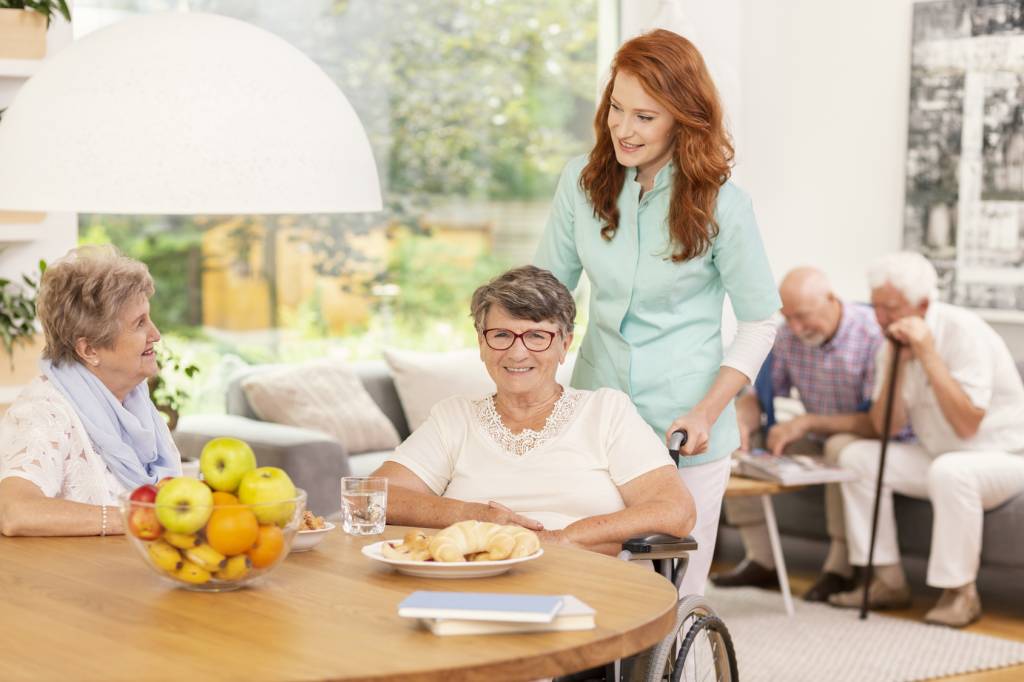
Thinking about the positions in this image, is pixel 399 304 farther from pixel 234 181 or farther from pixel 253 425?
pixel 234 181

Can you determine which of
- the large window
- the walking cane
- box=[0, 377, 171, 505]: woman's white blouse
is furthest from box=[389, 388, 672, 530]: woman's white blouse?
the large window

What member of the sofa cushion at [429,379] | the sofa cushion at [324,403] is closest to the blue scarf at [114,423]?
the sofa cushion at [324,403]

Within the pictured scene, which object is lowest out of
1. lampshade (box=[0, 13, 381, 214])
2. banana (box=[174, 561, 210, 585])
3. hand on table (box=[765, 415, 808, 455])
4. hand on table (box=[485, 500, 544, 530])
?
hand on table (box=[765, 415, 808, 455])

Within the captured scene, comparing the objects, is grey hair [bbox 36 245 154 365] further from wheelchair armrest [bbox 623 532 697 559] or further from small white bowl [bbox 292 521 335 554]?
wheelchair armrest [bbox 623 532 697 559]

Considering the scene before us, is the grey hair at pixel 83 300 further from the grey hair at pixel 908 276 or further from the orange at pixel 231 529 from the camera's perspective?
the grey hair at pixel 908 276

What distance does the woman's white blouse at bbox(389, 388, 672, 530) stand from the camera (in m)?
2.73

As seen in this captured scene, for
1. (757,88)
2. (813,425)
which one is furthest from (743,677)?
(757,88)

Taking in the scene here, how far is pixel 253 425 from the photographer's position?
4.95 meters

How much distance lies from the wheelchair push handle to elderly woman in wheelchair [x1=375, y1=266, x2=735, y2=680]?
0.36ft

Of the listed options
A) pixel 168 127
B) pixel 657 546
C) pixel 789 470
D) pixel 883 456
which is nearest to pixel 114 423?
pixel 168 127

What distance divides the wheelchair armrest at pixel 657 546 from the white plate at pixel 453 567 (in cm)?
42

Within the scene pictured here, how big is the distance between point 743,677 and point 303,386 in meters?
1.92

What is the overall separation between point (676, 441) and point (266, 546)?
43.5 inches

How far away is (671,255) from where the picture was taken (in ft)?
9.70
